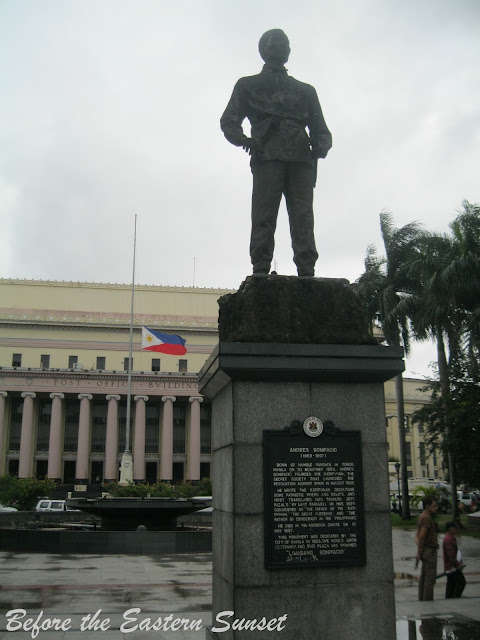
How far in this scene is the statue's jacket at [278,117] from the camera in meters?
7.96

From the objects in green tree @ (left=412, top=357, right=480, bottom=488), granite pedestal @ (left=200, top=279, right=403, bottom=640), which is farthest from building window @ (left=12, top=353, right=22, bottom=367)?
granite pedestal @ (left=200, top=279, right=403, bottom=640)

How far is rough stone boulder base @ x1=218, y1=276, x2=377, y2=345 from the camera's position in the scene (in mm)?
7082

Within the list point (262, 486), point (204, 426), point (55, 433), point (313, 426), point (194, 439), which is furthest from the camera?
point (204, 426)

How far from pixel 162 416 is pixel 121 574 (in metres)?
64.8

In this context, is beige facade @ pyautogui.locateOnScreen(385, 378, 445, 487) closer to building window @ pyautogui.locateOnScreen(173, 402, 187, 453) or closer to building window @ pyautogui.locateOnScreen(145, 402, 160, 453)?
building window @ pyautogui.locateOnScreen(173, 402, 187, 453)

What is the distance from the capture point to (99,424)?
3132 inches

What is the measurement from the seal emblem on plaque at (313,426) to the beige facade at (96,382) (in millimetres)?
69919

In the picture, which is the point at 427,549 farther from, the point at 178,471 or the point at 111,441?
the point at 178,471

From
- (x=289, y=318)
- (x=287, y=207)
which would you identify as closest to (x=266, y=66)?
(x=287, y=207)

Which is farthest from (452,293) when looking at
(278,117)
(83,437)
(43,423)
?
(43,423)

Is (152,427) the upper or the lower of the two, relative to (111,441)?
upper

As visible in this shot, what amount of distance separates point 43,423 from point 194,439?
1814cm

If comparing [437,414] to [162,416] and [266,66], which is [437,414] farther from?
[162,416]

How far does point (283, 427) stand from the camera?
684 centimetres
